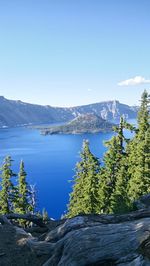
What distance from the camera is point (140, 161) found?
35812 mm

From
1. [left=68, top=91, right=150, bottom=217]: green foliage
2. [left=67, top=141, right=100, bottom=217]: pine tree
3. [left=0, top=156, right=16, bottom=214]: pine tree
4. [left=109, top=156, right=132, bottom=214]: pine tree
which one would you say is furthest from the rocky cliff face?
[left=0, top=156, right=16, bottom=214]: pine tree

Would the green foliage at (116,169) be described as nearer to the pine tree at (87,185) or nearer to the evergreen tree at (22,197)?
the pine tree at (87,185)

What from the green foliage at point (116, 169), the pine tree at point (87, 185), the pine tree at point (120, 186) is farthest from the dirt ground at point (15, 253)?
the pine tree at point (87, 185)

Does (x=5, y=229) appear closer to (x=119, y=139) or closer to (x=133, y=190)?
(x=133, y=190)

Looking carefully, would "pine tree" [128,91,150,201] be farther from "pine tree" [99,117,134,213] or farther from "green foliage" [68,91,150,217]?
"pine tree" [99,117,134,213]

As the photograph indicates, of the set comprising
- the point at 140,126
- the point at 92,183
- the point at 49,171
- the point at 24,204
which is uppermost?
the point at 140,126

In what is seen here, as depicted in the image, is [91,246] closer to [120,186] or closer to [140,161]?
[140,161]

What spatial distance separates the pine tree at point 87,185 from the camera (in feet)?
130

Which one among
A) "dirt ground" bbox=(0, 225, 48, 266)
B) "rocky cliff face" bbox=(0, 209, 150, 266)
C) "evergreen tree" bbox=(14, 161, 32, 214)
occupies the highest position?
"rocky cliff face" bbox=(0, 209, 150, 266)

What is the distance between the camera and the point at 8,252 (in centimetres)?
1430

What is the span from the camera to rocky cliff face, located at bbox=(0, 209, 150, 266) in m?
9.62

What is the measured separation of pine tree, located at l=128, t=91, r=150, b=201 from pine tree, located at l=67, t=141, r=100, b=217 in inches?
167

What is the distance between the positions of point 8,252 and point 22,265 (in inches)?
55.3

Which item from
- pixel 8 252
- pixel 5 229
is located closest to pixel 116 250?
pixel 8 252
